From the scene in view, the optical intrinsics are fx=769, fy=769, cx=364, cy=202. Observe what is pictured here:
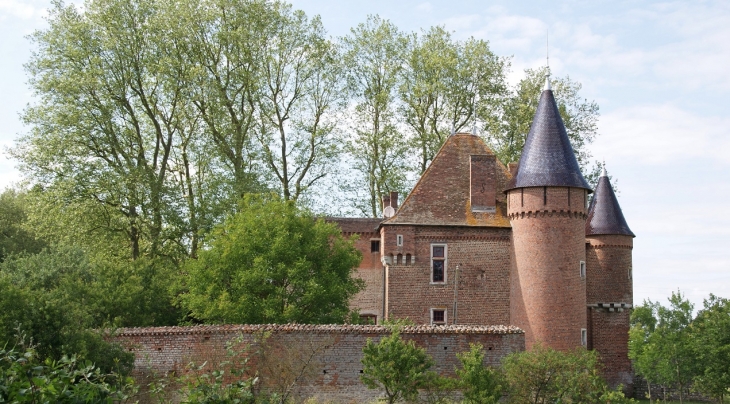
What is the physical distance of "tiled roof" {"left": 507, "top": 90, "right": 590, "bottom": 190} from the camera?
2475 cm

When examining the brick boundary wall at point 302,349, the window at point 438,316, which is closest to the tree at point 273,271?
the window at point 438,316

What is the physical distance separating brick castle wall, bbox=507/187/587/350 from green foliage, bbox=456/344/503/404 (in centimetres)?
673

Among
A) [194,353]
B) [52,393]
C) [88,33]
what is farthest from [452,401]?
[88,33]

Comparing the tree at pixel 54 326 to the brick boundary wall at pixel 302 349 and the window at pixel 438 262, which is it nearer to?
the brick boundary wall at pixel 302 349

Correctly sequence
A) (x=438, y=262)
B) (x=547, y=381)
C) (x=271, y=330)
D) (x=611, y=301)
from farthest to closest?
(x=611, y=301)
(x=438, y=262)
(x=271, y=330)
(x=547, y=381)

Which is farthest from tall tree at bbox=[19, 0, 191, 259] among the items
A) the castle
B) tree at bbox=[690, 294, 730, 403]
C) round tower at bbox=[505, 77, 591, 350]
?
tree at bbox=[690, 294, 730, 403]

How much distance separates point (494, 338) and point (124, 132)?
19812 millimetres

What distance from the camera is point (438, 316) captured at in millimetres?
26141

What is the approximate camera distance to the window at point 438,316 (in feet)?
85.2

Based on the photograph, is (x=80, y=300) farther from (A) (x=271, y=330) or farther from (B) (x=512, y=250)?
(B) (x=512, y=250)

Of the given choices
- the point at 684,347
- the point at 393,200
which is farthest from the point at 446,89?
the point at 684,347

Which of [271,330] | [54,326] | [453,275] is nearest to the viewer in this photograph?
[54,326]

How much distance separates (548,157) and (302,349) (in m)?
11.0

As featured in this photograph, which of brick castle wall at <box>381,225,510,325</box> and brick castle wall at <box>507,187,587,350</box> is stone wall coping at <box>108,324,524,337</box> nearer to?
brick castle wall at <box>507,187,587,350</box>
